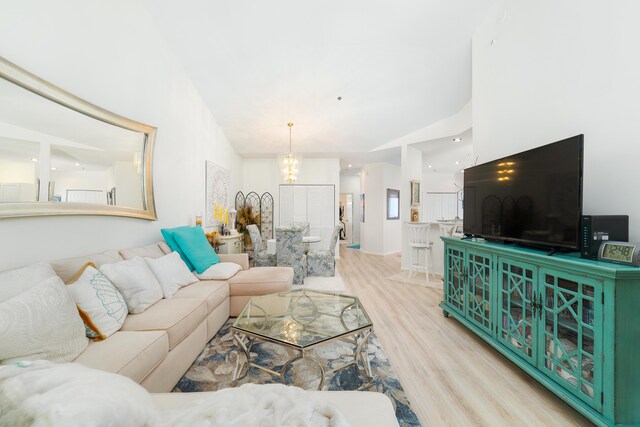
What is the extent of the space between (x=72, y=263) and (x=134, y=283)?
39cm

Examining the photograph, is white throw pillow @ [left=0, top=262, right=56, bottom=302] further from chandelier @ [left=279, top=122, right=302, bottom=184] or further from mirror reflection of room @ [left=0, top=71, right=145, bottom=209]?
chandelier @ [left=279, top=122, right=302, bottom=184]

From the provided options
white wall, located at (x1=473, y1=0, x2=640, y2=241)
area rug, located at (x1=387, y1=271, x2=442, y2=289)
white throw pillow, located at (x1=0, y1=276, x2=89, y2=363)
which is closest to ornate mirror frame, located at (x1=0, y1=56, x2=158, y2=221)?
white throw pillow, located at (x1=0, y1=276, x2=89, y2=363)

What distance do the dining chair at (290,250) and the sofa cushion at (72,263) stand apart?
229cm

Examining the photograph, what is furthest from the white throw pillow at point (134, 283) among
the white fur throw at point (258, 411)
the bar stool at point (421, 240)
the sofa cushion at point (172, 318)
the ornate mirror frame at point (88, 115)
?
the bar stool at point (421, 240)

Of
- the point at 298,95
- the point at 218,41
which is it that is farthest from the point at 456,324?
the point at 218,41

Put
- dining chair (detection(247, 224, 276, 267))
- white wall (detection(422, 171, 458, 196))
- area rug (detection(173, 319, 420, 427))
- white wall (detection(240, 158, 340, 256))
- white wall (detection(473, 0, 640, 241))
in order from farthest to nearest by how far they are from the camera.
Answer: white wall (detection(422, 171, 458, 196))
white wall (detection(240, 158, 340, 256))
dining chair (detection(247, 224, 276, 267))
area rug (detection(173, 319, 420, 427))
white wall (detection(473, 0, 640, 241))

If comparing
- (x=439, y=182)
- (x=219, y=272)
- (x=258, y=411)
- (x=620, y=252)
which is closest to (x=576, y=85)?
(x=620, y=252)

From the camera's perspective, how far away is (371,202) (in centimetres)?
747

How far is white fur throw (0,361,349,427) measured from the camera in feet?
1.86

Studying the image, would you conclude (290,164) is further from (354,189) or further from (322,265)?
(354,189)

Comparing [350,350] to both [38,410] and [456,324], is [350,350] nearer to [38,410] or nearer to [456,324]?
[456,324]

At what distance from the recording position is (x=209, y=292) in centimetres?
232

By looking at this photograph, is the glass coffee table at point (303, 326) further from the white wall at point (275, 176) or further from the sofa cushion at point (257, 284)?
the white wall at point (275, 176)

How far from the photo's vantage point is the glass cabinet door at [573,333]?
4.40ft
